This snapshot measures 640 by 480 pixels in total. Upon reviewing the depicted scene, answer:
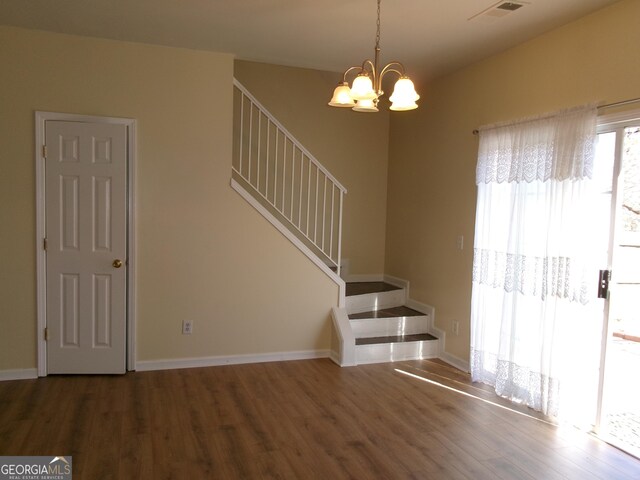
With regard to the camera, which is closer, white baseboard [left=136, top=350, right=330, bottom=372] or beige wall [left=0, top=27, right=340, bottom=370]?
beige wall [left=0, top=27, right=340, bottom=370]

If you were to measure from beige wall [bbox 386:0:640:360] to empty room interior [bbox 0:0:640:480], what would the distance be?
2 cm

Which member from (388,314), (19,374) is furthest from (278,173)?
(19,374)

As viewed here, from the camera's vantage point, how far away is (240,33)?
3.84 meters

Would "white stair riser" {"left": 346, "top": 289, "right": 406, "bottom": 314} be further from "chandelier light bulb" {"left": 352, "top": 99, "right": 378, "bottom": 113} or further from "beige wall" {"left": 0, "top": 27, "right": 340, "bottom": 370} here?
"chandelier light bulb" {"left": 352, "top": 99, "right": 378, "bottom": 113}

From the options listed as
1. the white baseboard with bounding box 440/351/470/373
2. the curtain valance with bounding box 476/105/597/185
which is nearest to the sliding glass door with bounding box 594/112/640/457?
the curtain valance with bounding box 476/105/597/185

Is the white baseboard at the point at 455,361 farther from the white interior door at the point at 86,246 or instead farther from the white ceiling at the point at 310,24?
the white interior door at the point at 86,246

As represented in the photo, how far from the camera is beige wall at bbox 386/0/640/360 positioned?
3145 millimetres

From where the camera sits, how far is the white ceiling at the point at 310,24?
3234 millimetres

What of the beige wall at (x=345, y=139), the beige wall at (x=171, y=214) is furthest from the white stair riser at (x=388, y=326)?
the beige wall at (x=345, y=139)

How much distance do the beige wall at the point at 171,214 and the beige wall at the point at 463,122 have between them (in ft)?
3.83

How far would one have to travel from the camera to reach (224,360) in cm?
450

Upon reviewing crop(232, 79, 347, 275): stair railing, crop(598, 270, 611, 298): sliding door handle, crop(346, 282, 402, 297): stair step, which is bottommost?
crop(346, 282, 402, 297): stair step

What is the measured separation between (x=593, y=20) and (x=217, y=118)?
3038 mm

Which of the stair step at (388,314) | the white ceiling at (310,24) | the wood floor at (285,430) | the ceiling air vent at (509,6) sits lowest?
the wood floor at (285,430)
